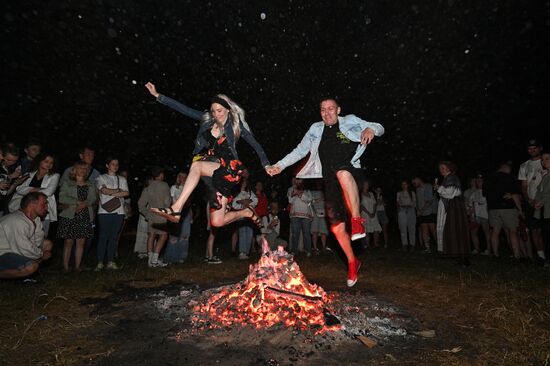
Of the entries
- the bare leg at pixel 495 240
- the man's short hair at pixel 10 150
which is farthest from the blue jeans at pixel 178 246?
the bare leg at pixel 495 240

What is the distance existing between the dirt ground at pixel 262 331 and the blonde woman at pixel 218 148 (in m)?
1.64

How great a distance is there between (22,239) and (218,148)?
349 cm

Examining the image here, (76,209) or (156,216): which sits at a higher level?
(76,209)

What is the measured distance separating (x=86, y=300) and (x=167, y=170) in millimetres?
22844

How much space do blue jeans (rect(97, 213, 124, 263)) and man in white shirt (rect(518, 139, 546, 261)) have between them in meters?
9.00

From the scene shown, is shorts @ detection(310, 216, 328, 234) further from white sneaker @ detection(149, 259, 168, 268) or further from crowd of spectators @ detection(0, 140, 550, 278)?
white sneaker @ detection(149, 259, 168, 268)

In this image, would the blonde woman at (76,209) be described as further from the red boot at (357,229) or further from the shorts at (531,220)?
the shorts at (531,220)

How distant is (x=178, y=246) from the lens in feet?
29.1

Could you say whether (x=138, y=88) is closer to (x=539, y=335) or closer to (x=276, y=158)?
(x=276, y=158)

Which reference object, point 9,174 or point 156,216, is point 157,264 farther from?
point 9,174

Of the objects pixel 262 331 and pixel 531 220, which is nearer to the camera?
pixel 262 331

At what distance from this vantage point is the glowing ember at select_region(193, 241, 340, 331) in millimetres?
3777

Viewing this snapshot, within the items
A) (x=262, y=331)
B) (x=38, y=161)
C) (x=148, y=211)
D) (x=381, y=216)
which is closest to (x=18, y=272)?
(x=38, y=161)

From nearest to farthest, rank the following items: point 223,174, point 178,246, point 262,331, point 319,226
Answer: point 262,331 < point 223,174 < point 178,246 < point 319,226
